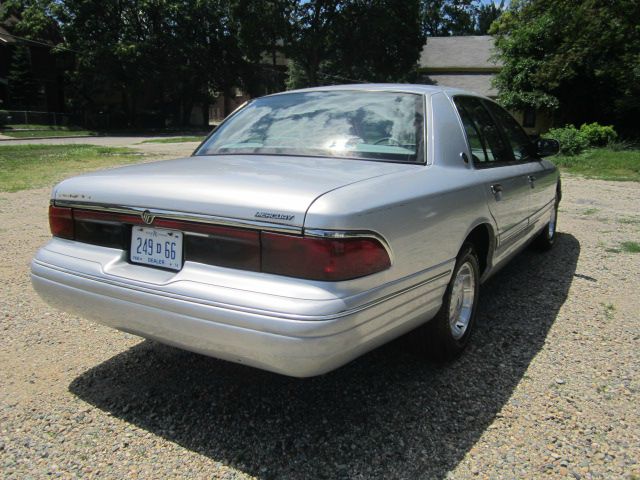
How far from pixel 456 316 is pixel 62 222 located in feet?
7.46

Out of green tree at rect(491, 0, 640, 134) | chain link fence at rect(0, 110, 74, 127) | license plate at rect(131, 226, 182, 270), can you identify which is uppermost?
green tree at rect(491, 0, 640, 134)

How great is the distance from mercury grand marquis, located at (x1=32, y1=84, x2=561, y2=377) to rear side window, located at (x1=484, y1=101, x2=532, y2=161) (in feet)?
2.55

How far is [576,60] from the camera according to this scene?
2162 cm

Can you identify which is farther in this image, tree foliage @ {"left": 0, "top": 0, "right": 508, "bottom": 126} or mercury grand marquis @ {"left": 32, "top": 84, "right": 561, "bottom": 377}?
tree foliage @ {"left": 0, "top": 0, "right": 508, "bottom": 126}

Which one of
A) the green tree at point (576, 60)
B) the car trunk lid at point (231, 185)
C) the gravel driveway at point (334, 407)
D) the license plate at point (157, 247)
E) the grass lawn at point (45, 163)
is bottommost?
the gravel driveway at point (334, 407)

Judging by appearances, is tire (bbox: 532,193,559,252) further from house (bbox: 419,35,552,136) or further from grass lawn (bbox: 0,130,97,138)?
house (bbox: 419,35,552,136)

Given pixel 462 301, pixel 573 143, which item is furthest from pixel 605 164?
pixel 462 301

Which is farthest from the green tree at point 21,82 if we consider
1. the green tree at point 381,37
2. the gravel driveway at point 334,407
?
the gravel driveway at point 334,407

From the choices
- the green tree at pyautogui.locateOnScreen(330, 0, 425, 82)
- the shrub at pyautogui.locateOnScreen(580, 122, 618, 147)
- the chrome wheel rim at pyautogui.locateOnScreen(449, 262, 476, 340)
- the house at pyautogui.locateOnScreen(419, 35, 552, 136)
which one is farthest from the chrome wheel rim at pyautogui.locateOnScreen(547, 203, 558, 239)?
the green tree at pyautogui.locateOnScreen(330, 0, 425, 82)

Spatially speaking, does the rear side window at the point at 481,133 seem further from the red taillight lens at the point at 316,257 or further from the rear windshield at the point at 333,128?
the red taillight lens at the point at 316,257

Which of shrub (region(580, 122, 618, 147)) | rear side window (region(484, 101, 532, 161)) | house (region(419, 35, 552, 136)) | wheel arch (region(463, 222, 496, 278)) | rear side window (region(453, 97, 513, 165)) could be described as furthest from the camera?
house (region(419, 35, 552, 136))

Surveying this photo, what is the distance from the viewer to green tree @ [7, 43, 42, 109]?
3481 centimetres

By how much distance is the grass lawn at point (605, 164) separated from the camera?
14.1 meters

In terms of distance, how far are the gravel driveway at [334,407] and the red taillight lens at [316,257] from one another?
84 centimetres
